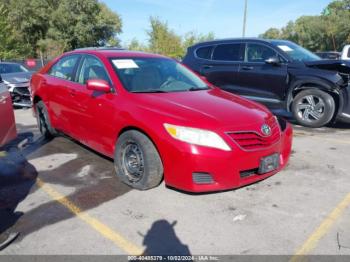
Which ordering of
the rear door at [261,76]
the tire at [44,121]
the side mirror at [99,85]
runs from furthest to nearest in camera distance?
the rear door at [261,76] < the tire at [44,121] < the side mirror at [99,85]

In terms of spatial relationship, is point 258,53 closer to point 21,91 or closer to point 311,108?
point 311,108

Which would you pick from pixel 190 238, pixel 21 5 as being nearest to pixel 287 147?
pixel 190 238

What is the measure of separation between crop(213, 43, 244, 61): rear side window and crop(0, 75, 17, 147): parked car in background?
16.6 feet

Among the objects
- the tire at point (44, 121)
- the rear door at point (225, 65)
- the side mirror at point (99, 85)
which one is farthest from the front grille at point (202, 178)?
the rear door at point (225, 65)

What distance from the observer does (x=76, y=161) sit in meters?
5.13

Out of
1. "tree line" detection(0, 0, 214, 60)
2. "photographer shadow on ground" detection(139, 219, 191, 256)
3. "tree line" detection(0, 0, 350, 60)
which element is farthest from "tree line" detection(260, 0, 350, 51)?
"photographer shadow on ground" detection(139, 219, 191, 256)

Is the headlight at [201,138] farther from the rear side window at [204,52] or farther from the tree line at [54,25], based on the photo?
the tree line at [54,25]

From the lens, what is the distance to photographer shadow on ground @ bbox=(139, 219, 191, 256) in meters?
2.91

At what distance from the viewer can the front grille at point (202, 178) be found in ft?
11.7

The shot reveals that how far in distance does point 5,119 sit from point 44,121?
5.39 ft

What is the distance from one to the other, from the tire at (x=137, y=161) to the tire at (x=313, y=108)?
4.35 m

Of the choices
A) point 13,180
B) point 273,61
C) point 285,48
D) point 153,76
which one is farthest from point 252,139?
point 285,48

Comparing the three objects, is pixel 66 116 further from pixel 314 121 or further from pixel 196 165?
pixel 314 121

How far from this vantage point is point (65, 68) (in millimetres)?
5527
